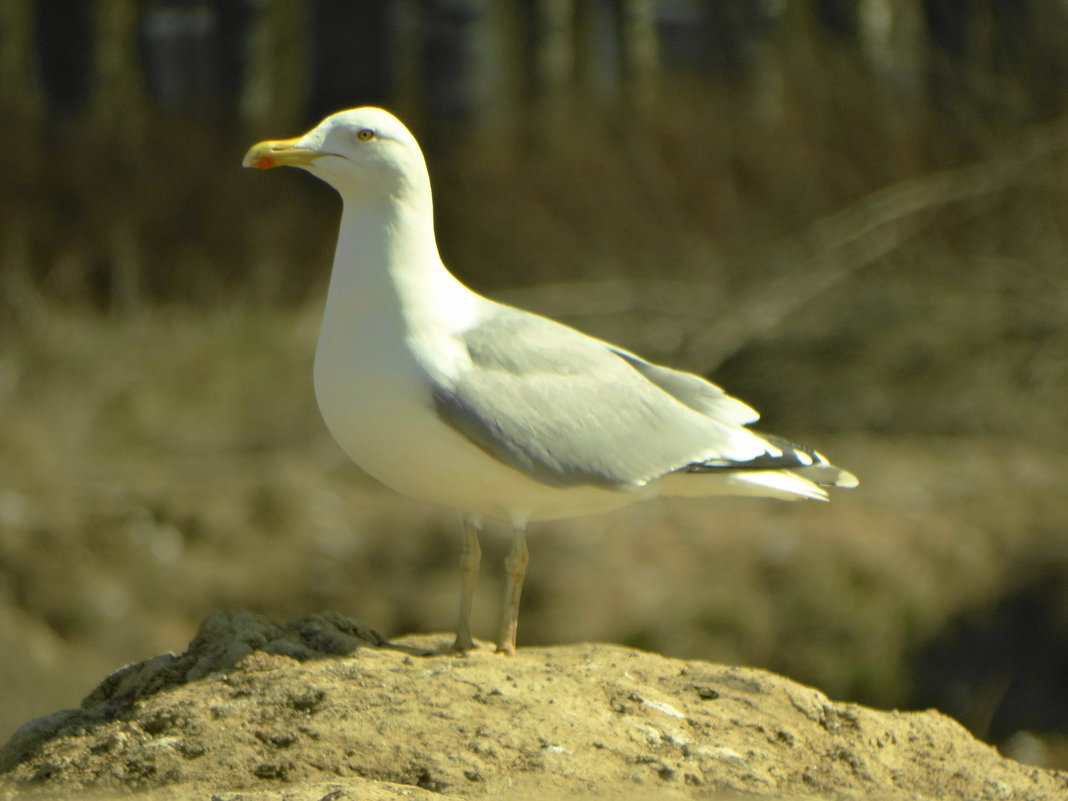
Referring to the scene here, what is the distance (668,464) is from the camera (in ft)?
14.3

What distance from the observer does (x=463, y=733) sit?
136 inches

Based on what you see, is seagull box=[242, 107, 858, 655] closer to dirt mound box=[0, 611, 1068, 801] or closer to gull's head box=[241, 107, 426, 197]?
gull's head box=[241, 107, 426, 197]

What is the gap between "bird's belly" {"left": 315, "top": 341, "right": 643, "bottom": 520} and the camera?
390 cm

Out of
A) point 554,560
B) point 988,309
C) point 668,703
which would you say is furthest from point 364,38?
point 668,703

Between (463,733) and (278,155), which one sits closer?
(463,733)

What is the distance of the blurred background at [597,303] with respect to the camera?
8078mm

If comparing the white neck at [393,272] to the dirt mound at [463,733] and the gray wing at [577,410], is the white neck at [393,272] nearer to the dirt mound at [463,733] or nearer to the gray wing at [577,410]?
the gray wing at [577,410]

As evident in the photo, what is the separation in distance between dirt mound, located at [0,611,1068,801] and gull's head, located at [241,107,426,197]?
1.13m

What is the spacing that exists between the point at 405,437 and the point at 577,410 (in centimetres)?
57

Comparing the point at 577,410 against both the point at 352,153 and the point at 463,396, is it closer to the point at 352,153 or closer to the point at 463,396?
the point at 463,396

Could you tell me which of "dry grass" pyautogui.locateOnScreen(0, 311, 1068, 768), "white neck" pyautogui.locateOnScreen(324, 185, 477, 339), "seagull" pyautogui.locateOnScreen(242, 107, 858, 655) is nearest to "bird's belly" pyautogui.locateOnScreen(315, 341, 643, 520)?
"seagull" pyautogui.locateOnScreen(242, 107, 858, 655)

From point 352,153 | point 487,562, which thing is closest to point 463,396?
point 352,153

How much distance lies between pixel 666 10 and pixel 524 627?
691 centimetres

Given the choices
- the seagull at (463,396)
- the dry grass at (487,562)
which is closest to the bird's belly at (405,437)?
the seagull at (463,396)
